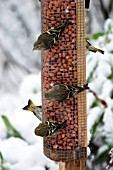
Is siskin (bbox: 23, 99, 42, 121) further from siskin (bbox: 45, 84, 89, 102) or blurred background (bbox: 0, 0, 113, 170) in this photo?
blurred background (bbox: 0, 0, 113, 170)

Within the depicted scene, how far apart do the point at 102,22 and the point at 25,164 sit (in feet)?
8.80

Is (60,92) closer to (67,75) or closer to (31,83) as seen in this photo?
(67,75)

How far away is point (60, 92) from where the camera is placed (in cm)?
233

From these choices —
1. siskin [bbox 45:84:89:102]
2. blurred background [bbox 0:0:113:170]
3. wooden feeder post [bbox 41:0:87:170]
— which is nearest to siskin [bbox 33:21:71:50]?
wooden feeder post [bbox 41:0:87:170]

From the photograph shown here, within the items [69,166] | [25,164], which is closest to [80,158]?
[69,166]

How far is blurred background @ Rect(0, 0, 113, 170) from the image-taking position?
3.29 m

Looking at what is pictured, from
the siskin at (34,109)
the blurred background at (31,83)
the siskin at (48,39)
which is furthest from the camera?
the blurred background at (31,83)

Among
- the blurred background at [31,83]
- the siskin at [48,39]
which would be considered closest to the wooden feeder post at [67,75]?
the siskin at [48,39]

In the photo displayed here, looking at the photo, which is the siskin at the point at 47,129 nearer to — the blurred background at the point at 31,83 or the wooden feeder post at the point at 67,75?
the wooden feeder post at the point at 67,75

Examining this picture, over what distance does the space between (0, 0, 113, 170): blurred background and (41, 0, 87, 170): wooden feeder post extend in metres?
0.67

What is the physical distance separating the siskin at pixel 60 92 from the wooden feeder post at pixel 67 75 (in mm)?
44

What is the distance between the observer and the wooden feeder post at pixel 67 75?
238 centimetres

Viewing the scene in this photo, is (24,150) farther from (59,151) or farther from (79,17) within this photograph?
(79,17)

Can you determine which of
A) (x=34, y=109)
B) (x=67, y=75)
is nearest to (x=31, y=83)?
(x=34, y=109)
